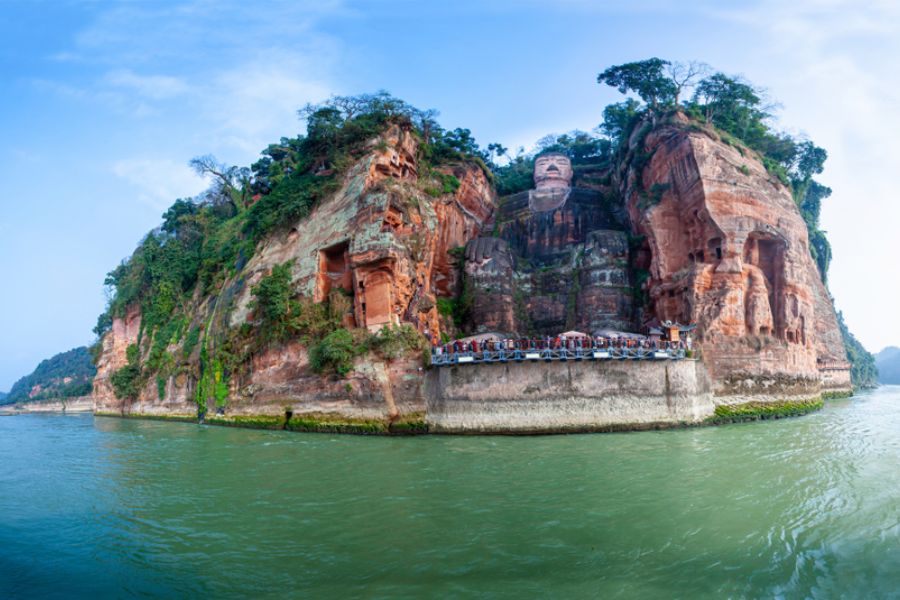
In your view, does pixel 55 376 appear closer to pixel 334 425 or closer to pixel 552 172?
pixel 334 425

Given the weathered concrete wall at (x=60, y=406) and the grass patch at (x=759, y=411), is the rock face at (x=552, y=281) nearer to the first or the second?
the grass patch at (x=759, y=411)

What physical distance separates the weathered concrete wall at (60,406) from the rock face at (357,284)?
32524 millimetres

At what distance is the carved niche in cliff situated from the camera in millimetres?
32344

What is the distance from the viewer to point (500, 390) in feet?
71.4

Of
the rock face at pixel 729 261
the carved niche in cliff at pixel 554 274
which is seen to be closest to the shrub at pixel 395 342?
the carved niche in cliff at pixel 554 274

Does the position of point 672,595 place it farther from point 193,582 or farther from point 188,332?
point 188,332

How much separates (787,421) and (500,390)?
544 inches

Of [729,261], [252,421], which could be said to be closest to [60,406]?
[252,421]

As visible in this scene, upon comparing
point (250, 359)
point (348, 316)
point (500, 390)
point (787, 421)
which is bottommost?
point (787, 421)

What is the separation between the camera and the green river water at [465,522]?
7230 mm

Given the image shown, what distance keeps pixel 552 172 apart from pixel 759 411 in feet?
82.1

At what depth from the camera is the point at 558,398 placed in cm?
2158

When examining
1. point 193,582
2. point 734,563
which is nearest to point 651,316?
point 734,563

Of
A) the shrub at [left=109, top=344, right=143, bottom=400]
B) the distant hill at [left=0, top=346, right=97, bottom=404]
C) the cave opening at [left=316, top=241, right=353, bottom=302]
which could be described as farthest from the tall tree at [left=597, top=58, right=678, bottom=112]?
the distant hill at [left=0, top=346, right=97, bottom=404]
